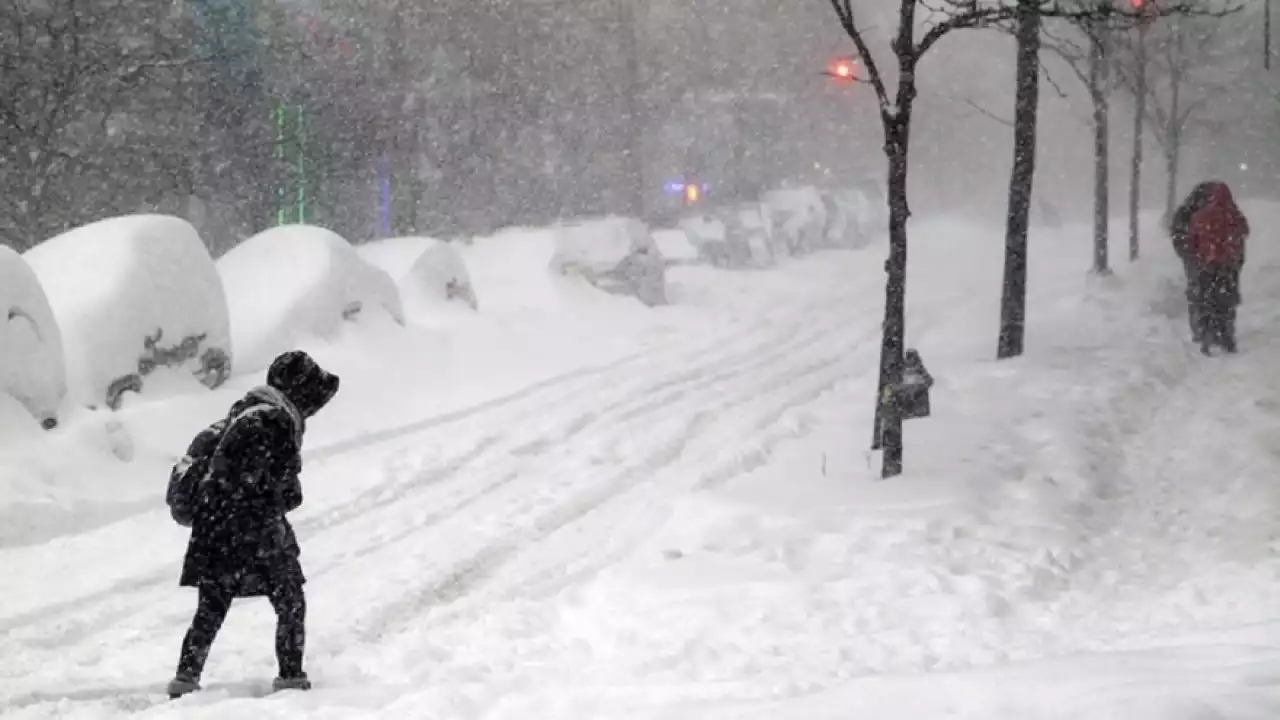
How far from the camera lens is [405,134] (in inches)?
1024

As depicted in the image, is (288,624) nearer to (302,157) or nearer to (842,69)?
(842,69)

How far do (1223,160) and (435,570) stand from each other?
5745 cm

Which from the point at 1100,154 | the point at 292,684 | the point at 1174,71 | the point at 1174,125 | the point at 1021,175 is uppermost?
the point at 1174,71

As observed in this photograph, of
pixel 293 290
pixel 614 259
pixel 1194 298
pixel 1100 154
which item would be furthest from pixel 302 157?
pixel 1194 298

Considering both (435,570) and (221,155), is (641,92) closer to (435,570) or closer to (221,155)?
(221,155)

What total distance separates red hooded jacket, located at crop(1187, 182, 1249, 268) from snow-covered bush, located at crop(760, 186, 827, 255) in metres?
15.5

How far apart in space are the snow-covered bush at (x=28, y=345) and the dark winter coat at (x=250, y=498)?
4.46 meters

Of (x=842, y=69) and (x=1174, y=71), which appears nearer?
(x=842, y=69)

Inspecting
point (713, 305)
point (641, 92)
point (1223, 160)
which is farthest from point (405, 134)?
point (1223, 160)

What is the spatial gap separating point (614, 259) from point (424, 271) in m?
4.12

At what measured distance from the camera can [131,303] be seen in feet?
32.2

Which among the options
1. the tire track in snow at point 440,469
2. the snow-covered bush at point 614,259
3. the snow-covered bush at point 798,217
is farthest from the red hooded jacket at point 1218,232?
the snow-covered bush at point 798,217

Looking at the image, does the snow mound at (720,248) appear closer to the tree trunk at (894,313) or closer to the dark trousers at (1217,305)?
the dark trousers at (1217,305)

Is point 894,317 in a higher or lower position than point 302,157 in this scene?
lower
